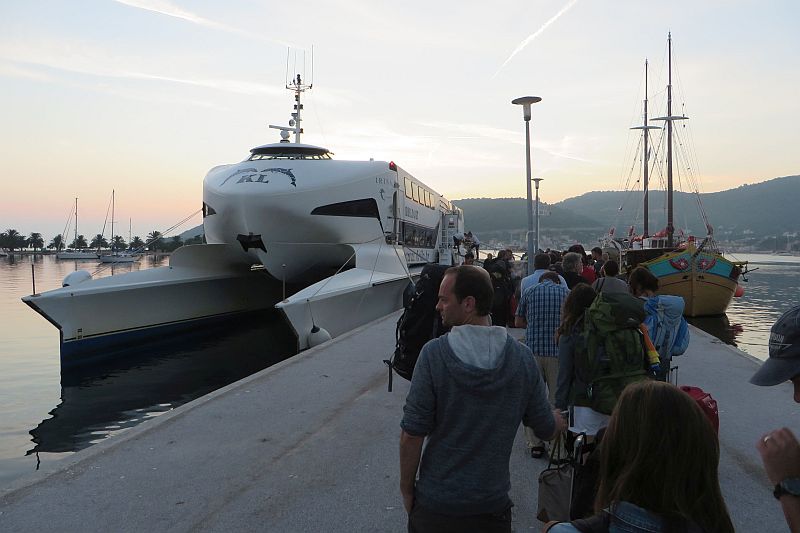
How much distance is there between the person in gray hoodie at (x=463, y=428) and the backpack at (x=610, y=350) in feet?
5.01

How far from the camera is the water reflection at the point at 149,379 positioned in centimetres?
918

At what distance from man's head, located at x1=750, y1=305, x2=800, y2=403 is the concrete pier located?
247cm

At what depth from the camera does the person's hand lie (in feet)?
5.49

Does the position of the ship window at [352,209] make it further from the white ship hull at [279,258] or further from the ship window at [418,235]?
the ship window at [418,235]

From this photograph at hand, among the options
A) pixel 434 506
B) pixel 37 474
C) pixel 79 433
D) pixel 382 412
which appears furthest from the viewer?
pixel 79 433

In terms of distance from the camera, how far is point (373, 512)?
4.21 metres

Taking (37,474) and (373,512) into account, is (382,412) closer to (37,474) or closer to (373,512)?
(373,512)

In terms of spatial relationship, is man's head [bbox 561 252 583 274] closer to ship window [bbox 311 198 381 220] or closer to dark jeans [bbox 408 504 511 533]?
dark jeans [bbox 408 504 511 533]

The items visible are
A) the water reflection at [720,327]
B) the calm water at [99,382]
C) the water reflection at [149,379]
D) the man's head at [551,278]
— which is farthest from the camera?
the water reflection at [720,327]

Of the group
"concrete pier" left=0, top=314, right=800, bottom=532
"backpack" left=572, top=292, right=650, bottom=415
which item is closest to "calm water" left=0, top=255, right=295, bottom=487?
"concrete pier" left=0, top=314, right=800, bottom=532

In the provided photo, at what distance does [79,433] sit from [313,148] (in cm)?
1085

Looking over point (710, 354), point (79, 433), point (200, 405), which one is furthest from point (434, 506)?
point (710, 354)

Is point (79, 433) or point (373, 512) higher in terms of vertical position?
point (373, 512)

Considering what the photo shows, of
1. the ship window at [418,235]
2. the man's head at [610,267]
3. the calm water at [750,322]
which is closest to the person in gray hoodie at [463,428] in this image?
the man's head at [610,267]
